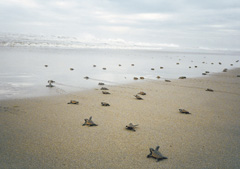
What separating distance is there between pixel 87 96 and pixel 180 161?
13.5 feet

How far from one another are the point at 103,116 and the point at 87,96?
6.25ft

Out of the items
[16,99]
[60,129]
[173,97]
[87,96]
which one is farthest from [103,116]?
[173,97]

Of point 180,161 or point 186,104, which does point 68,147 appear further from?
point 186,104

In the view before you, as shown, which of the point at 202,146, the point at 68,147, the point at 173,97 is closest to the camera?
the point at 68,147

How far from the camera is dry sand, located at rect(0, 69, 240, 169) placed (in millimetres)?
2904

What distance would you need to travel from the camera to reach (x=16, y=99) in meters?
5.49

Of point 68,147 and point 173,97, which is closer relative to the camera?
point 68,147

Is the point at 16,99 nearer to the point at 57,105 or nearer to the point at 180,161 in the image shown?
the point at 57,105

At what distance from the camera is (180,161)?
9.71 feet

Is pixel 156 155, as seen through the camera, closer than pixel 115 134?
Yes

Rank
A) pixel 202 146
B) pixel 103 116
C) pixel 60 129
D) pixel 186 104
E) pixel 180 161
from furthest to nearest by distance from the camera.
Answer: pixel 186 104 < pixel 103 116 < pixel 60 129 < pixel 202 146 < pixel 180 161

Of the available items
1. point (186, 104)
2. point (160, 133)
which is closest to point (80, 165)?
point (160, 133)

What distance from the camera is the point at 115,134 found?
377cm

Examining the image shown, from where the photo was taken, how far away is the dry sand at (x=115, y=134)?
114 inches
